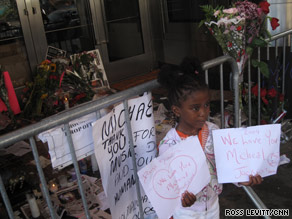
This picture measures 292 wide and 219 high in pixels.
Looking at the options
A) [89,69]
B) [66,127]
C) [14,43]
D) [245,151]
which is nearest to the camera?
[66,127]

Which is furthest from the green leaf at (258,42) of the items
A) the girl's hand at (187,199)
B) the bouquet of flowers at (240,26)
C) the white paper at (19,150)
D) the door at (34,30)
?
the door at (34,30)

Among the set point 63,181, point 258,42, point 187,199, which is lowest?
point 63,181

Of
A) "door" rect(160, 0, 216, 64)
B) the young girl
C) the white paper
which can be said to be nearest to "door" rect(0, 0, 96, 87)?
"door" rect(160, 0, 216, 64)

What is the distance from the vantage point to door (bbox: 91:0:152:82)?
249 inches

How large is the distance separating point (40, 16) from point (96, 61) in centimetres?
141

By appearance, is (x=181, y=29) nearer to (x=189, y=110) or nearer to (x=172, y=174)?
(x=189, y=110)

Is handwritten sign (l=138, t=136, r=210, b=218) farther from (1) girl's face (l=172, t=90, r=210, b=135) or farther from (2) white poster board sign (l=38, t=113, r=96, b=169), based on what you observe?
(2) white poster board sign (l=38, t=113, r=96, b=169)

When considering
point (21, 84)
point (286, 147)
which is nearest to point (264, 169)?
point (286, 147)

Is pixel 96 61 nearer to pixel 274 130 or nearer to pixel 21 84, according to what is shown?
pixel 21 84

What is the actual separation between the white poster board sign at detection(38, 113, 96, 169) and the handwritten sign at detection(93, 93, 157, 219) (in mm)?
86

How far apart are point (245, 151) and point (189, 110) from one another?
1.34ft

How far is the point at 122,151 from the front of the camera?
1642mm

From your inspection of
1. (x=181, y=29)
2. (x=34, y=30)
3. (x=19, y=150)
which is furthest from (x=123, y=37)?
(x=19, y=150)

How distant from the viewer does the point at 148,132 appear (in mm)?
1758
